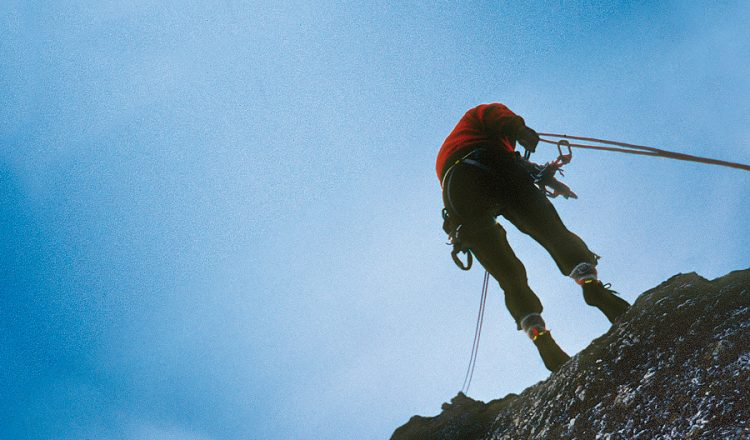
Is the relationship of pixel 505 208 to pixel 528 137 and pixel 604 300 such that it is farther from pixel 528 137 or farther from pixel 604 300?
pixel 604 300

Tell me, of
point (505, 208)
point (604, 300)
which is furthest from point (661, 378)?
point (505, 208)

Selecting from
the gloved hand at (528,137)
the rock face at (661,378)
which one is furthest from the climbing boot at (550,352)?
the gloved hand at (528,137)

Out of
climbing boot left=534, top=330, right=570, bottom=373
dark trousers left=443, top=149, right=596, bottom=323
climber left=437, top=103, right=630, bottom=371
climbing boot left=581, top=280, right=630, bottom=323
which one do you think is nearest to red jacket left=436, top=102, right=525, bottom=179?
climber left=437, top=103, right=630, bottom=371

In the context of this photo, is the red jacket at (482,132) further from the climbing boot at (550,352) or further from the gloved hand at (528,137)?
the climbing boot at (550,352)

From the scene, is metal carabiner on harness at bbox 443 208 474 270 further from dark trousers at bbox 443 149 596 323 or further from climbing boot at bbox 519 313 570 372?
climbing boot at bbox 519 313 570 372

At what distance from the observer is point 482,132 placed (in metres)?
5.39

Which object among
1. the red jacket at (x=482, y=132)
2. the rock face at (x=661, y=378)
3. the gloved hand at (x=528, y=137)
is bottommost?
the rock face at (x=661, y=378)

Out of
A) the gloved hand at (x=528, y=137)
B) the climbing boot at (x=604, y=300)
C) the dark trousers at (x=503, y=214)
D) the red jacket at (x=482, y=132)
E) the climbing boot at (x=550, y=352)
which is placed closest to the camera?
the climbing boot at (x=604, y=300)

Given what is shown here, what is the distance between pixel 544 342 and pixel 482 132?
2.18 metres

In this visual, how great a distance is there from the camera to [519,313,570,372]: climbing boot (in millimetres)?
4422

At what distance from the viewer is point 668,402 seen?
2908 mm

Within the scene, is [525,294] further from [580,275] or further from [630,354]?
[630,354]

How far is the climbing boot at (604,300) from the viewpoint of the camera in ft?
13.6

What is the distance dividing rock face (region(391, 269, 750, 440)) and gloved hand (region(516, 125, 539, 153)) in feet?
5.84
